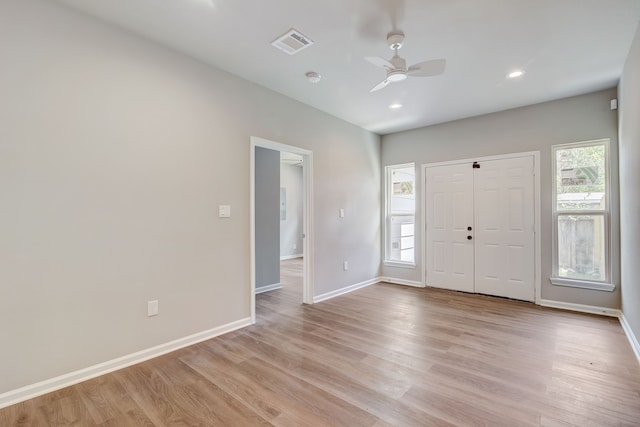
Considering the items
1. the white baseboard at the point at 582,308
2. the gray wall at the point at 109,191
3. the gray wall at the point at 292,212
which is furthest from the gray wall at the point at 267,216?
the white baseboard at the point at 582,308

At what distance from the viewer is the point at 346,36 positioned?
258 centimetres

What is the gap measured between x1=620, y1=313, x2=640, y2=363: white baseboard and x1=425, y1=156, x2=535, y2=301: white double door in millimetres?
955

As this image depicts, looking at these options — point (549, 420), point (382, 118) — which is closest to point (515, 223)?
point (382, 118)

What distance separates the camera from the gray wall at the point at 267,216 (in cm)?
496

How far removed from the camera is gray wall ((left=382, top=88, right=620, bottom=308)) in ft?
12.1

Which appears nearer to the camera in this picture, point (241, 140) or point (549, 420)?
point (549, 420)

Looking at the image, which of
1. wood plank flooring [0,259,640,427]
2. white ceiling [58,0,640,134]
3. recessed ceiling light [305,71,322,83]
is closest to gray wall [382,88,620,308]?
white ceiling [58,0,640,134]

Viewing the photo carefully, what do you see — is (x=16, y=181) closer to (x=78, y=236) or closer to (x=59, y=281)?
(x=78, y=236)

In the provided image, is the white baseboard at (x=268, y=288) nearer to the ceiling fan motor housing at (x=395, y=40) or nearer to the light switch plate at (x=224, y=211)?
the light switch plate at (x=224, y=211)

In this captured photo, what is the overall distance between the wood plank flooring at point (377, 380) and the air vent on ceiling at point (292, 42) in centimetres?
276

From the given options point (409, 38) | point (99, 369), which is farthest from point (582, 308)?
point (99, 369)

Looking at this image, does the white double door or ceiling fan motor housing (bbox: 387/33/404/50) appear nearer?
ceiling fan motor housing (bbox: 387/33/404/50)

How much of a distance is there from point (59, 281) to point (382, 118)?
436 cm

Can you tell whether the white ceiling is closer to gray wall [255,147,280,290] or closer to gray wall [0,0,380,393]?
gray wall [0,0,380,393]
